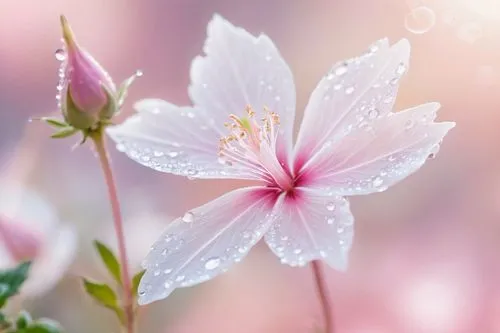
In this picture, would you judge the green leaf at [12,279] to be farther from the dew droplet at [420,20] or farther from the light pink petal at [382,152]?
the dew droplet at [420,20]

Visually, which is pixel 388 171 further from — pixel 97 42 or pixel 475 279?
pixel 97 42

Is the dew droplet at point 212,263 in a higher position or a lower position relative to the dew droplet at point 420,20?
lower

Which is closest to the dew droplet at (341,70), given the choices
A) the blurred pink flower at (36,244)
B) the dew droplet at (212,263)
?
the dew droplet at (212,263)

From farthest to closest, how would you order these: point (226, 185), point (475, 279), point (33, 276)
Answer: point (226, 185) → point (475, 279) → point (33, 276)

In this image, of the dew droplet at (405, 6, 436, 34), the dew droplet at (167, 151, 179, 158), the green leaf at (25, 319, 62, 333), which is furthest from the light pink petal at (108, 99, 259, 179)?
the dew droplet at (405, 6, 436, 34)

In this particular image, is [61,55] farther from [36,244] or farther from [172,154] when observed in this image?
[36,244]

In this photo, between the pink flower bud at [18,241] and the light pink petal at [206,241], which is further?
the pink flower bud at [18,241]

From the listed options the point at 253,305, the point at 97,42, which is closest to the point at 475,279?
the point at 253,305

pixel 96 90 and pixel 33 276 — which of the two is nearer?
pixel 96 90
